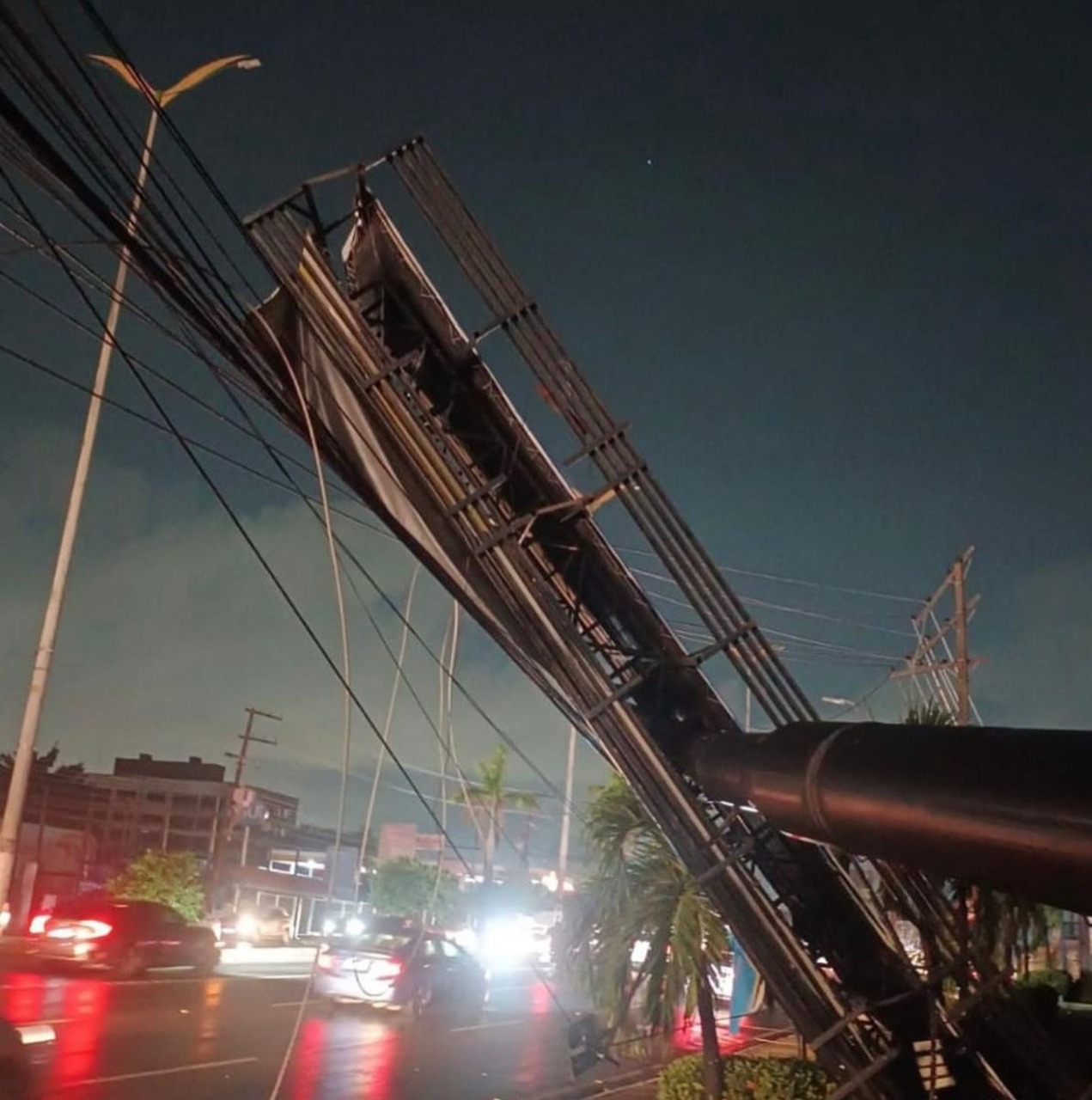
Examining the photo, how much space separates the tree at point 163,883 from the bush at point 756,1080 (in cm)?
2573

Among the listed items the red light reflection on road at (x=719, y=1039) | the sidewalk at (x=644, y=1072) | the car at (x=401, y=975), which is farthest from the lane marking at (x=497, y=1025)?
the sidewalk at (x=644, y=1072)

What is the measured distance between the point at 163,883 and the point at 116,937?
43.2ft

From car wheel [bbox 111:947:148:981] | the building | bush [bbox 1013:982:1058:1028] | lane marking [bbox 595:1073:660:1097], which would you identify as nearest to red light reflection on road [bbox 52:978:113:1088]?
car wheel [bbox 111:947:148:981]

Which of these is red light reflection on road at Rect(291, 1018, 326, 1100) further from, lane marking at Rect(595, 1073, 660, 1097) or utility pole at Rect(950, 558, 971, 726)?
utility pole at Rect(950, 558, 971, 726)

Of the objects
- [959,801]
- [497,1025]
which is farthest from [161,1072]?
[959,801]

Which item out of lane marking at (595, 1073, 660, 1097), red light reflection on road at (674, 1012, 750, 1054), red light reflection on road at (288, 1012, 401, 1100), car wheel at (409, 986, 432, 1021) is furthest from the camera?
car wheel at (409, 986, 432, 1021)

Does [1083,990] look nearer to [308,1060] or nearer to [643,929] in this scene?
[308,1060]

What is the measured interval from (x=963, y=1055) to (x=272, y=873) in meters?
48.4

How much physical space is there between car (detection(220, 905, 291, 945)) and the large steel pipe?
31496 millimetres

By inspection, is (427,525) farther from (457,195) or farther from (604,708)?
(457,195)

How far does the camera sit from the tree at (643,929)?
8.73m

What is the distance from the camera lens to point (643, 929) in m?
9.06

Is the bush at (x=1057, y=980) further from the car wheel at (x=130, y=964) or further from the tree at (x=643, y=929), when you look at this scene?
the car wheel at (x=130, y=964)

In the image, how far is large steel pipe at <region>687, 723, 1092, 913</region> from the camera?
2795 mm
